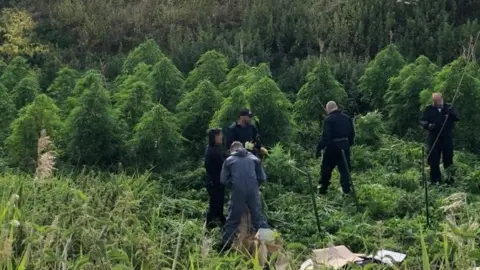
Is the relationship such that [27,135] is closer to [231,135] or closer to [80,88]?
[80,88]

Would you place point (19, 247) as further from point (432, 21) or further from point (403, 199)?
point (432, 21)

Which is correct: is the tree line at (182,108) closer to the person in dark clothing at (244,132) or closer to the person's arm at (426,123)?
the person's arm at (426,123)

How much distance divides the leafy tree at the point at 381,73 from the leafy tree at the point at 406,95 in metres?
0.60

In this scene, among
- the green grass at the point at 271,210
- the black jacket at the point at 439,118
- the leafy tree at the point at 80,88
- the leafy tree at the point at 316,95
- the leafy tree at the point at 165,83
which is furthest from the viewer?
the leafy tree at the point at 316,95

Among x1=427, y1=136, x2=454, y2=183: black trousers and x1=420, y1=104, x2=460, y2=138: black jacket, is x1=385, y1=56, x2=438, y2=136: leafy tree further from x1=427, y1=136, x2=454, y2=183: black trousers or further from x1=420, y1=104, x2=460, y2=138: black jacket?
x1=420, y1=104, x2=460, y2=138: black jacket

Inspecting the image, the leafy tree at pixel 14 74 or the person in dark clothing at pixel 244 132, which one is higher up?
the person in dark clothing at pixel 244 132

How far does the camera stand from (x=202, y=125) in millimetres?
13289

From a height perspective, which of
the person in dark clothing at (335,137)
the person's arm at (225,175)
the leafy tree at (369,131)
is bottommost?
the leafy tree at (369,131)

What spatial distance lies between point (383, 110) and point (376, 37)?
6239 mm

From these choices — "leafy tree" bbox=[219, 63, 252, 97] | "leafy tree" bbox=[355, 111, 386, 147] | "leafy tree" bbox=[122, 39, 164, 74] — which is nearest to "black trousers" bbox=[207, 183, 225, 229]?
"leafy tree" bbox=[219, 63, 252, 97]

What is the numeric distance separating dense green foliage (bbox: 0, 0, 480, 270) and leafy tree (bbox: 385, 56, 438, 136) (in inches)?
1.1

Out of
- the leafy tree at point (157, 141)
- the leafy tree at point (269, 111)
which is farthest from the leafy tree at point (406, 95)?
the leafy tree at point (157, 141)

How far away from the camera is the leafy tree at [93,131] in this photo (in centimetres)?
1236

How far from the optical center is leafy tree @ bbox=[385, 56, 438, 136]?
14.6 metres
